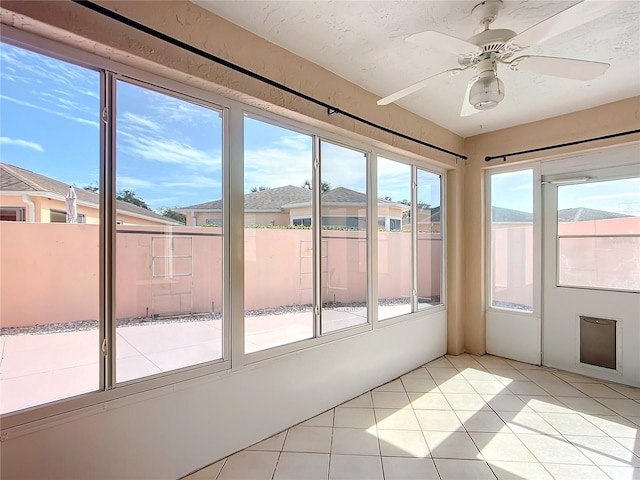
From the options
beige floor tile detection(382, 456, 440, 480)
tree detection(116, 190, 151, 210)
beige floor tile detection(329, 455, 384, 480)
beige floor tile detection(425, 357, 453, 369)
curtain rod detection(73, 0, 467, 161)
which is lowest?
beige floor tile detection(425, 357, 453, 369)

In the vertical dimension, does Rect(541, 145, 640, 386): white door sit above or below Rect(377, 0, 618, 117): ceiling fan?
below

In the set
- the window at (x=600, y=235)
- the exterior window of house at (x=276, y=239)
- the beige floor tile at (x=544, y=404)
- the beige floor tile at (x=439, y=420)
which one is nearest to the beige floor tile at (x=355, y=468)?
the beige floor tile at (x=439, y=420)

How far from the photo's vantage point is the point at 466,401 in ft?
9.25

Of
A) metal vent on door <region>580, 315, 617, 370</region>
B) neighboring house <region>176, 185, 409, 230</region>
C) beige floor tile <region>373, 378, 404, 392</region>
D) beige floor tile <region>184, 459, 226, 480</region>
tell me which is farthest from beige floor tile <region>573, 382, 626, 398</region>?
beige floor tile <region>184, 459, 226, 480</region>

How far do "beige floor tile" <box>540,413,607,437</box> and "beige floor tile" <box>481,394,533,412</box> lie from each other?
0.53 ft

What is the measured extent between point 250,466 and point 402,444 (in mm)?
986

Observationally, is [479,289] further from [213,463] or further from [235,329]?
[213,463]

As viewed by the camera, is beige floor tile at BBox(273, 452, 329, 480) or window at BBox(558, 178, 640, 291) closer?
beige floor tile at BBox(273, 452, 329, 480)

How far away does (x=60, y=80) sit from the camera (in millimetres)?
1560

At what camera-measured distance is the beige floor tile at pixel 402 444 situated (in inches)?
83.6

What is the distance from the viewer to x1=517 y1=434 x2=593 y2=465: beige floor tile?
80.7 inches

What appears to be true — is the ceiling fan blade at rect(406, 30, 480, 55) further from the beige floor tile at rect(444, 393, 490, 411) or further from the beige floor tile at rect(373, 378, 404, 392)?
Answer: the beige floor tile at rect(373, 378, 404, 392)

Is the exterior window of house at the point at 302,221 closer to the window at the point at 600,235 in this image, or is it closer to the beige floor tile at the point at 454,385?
the beige floor tile at the point at 454,385

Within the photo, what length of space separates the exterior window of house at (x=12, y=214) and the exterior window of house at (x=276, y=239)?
1126mm
